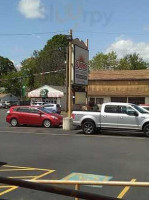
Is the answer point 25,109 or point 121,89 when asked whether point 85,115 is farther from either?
point 121,89

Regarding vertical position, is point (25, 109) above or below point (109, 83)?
below

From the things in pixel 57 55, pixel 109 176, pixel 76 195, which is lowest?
pixel 109 176

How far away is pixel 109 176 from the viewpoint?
28.2 ft

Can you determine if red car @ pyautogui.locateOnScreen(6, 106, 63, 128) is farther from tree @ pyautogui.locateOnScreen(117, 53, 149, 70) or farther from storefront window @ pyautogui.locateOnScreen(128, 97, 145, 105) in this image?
tree @ pyautogui.locateOnScreen(117, 53, 149, 70)

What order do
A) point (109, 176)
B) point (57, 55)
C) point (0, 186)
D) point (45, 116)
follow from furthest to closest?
point (57, 55) < point (45, 116) < point (109, 176) < point (0, 186)

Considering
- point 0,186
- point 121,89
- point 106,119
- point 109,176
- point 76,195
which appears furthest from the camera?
point 121,89

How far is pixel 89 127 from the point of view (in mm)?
19656

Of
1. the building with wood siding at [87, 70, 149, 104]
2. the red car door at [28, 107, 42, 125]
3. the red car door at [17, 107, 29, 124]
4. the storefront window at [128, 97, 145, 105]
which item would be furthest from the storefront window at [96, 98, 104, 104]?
the red car door at [28, 107, 42, 125]

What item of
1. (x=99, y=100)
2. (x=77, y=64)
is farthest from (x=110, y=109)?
(x=99, y=100)

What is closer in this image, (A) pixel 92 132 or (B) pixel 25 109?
(A) pixel 92 132

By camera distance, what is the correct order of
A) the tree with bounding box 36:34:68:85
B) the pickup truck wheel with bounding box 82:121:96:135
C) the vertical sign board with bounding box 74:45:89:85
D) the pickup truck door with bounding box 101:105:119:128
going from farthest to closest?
1. the tree with bounding box 36:34:68:85
2. the vertical sign board with bounding box 74:45:89:85
3. the pickup truck wheel with bounding box 82:121:96:135
4. the pickup truck door with bounding box 101:105:119:128

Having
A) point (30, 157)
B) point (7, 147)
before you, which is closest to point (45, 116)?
point (7, 147)

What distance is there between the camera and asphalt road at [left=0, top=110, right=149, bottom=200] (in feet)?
22.9

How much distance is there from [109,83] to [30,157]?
41309mm
